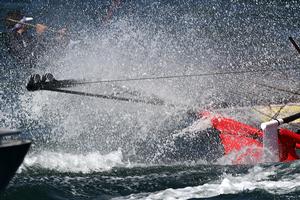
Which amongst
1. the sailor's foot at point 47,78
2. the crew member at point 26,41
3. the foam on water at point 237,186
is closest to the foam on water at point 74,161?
the sailor's foot at point 47,78

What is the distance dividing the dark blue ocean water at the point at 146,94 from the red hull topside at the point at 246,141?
1.24 feet

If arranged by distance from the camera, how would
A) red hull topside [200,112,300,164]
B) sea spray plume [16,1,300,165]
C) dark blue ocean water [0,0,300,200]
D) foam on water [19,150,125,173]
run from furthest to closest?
sea spray plume [16,1,300,165]
red hull topside [200,112,300,164]
foam on water [19,150,125,173]
dark blue ocean water [0,0,300,200]

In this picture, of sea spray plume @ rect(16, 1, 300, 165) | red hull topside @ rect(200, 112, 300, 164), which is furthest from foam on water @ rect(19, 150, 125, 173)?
red hull topside @ rect(200, 112, 300, 164)

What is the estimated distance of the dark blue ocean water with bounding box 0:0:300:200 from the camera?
33.6 ft

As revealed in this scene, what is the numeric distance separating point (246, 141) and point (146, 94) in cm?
246

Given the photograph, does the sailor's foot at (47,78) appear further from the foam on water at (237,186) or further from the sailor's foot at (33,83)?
the foam on water at (237,186)

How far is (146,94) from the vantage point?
43.7ft

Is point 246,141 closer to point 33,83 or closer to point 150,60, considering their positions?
point 33,83

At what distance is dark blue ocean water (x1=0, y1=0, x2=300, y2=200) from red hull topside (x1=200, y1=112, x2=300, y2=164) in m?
0.38

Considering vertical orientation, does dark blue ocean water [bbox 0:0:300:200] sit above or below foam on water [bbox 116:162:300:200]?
above

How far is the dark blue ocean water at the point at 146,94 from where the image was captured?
10.2 m

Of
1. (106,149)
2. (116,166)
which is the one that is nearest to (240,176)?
(116,166)

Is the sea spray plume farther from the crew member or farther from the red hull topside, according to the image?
the red hull topside

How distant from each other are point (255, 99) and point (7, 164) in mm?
10755
